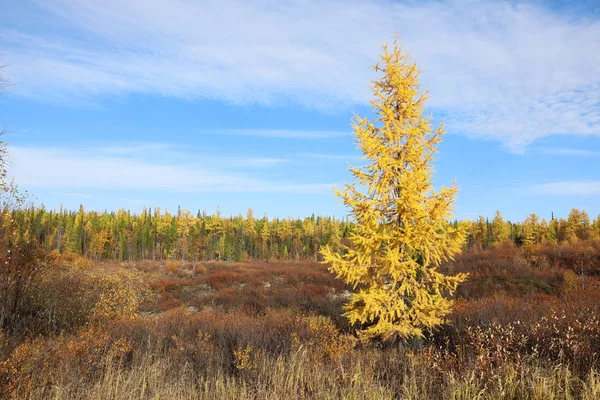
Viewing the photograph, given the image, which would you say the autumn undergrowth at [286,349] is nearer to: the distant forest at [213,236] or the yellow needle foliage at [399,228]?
A: the yellow needle foliage at [399,228]

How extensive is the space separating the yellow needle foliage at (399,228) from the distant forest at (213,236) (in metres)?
66.0

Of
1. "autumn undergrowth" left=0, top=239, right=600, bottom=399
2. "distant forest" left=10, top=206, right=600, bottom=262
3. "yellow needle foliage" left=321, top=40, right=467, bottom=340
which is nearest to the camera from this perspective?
"autumn undergrowth" left=0, top=239, right=600, bottom=399

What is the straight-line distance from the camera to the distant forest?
251ft

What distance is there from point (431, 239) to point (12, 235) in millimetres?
10664

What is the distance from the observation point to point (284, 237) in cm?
9738

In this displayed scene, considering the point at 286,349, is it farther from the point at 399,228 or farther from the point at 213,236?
the point at 213,236

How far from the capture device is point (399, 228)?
9.30 meters

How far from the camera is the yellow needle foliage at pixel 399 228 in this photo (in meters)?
9.17

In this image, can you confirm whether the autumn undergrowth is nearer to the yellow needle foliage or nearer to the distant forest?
the yellow needle foliage

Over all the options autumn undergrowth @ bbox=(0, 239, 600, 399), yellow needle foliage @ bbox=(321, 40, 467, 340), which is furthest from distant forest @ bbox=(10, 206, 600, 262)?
yellow needle foliage @ bbox=(321, 40, 467, 340)

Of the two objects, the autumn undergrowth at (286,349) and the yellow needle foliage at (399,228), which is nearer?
the autumn undergrowth at (286,349)

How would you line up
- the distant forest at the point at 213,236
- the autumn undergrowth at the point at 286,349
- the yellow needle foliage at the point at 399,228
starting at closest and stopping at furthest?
the autumn undergrowth at the point at 286,349 → the yellow needle foliage at the point at 399,228 → the distant forest at the point at 213,236

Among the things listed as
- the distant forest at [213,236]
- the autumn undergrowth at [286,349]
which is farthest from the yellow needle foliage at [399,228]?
the distant forest at [213,236]

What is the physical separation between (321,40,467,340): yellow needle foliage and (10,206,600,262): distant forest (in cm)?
6600
